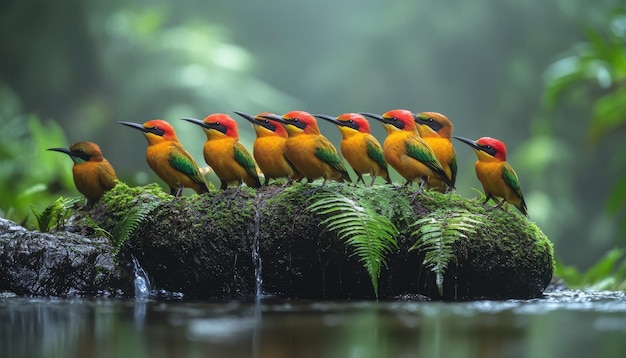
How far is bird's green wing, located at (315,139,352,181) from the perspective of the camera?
16.9 feet

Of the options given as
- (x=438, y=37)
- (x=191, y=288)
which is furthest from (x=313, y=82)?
(x=191, y=288)

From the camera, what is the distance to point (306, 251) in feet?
16.5

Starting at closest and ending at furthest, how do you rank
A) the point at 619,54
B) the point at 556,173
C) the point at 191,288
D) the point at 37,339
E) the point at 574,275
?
the point at 37,339 → the point at 191,288 → the point at 574,275 → the point at 619,54 → the point at 556,173

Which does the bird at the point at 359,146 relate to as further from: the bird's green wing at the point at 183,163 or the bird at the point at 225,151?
the bird's green wing at the point at 183,163

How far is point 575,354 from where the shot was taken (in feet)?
9.78

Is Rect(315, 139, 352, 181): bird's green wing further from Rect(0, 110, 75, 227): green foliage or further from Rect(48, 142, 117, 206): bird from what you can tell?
Rect(0, 110, 75, 227): green foliage

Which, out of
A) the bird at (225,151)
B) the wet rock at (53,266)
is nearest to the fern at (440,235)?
the bird at (225,151)

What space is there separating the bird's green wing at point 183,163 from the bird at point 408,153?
128cm

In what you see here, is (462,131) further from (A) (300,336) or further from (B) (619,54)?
(A) (300,336)

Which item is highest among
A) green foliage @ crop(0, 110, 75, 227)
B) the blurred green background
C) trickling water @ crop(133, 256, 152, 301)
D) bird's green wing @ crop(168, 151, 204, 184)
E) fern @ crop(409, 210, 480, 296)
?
the blurred green background

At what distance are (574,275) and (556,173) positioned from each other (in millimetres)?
9548

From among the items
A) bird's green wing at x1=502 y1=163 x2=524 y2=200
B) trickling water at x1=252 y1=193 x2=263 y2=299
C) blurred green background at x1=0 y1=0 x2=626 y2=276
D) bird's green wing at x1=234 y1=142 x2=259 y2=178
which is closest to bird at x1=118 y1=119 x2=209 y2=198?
bird's green wing at x1=234 y1=142 x2=259 y2=178

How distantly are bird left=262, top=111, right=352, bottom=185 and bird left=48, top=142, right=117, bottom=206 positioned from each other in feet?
4.61

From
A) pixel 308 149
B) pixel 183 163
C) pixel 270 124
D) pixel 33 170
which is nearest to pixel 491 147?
pixel 308 149
